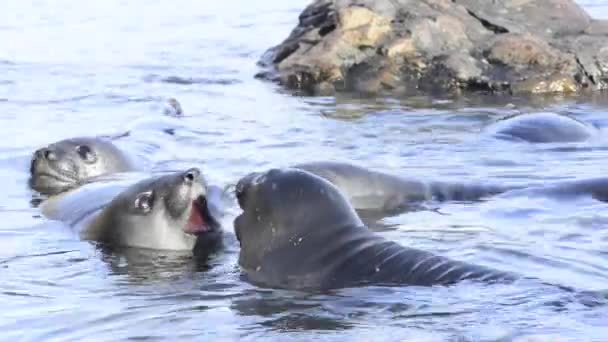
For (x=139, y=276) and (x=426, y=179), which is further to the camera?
(x=426, y=179)

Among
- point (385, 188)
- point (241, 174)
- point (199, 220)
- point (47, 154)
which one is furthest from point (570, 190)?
point (47, 154)

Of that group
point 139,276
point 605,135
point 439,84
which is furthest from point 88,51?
point 139,276

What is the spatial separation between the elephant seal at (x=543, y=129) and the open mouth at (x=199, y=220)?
3.93 metres

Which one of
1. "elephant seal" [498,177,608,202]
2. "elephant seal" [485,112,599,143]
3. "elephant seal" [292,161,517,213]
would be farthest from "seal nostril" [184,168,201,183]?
"elephant seal" [485,112,599,143]

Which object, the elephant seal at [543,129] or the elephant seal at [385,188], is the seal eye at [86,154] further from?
the elephant seal at [543,129]

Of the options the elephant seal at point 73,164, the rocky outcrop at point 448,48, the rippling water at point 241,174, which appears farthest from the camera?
the rocky outcrop at point 448,48

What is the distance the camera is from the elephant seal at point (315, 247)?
22.0ft

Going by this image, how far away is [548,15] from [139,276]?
914cm

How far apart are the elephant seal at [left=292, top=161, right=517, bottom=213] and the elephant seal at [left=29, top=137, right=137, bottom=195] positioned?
81.0 inches

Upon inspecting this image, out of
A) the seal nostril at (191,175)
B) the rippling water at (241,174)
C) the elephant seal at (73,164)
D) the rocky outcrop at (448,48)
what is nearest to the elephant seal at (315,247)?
the rippling water at (241,174)

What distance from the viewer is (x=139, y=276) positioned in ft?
25.2

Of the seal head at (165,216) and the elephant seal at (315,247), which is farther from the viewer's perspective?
the seal head at (165,216)

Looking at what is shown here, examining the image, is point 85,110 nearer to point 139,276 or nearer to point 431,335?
point 139,276

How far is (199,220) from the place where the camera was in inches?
330
